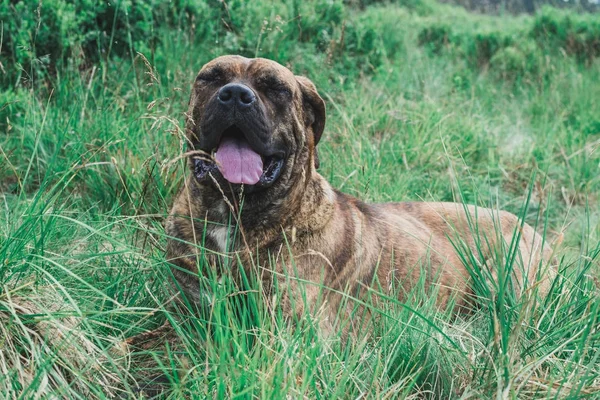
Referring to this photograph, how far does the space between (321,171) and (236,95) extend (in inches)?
70.1

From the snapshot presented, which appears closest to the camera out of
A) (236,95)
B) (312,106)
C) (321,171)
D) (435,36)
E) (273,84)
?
(236,95)

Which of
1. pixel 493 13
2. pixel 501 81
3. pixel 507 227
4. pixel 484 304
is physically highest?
pixel 484 304

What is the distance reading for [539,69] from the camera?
8.13 metres

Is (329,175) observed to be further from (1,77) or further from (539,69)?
(539,69)

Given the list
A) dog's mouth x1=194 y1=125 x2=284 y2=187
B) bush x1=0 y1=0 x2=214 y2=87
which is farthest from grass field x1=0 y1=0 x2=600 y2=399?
dog's mouth x1=194 y1=125 x2=284 y2=187

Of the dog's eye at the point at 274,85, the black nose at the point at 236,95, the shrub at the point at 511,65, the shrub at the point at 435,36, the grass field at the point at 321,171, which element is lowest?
the shrub at the point at 435,36

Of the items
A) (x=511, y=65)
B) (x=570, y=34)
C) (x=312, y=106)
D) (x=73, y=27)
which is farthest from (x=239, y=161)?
(x=570, y=34)

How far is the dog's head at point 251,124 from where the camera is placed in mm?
3064

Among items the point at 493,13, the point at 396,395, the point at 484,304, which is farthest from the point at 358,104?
the point at 493,13

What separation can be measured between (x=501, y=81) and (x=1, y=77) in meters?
5.49

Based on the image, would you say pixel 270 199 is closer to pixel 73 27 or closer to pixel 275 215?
pixel 275 215

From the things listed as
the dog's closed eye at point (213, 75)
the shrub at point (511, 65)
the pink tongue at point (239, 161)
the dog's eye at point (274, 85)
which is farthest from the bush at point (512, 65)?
the pink tongue at point (239, 161)

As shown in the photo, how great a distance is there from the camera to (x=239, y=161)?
10.2 ft

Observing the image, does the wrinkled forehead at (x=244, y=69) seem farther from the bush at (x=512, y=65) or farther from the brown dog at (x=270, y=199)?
the bush at (x=512, y=65)
